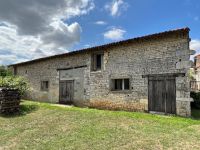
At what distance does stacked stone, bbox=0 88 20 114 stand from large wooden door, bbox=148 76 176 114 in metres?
7.35

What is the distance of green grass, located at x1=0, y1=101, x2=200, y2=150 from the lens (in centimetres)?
686

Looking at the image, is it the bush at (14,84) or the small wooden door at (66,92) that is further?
the small wooden door at (66,92)

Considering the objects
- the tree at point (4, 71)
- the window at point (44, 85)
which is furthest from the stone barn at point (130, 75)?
the tree at point (4, 71)

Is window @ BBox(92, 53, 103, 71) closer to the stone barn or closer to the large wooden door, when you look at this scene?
the stone barn

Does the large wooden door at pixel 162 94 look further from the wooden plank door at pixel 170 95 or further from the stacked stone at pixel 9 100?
the stacked stone at pixel 9 100

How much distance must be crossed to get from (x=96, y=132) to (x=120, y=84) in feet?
17.6

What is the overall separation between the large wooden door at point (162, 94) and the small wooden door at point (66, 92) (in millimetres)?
6286

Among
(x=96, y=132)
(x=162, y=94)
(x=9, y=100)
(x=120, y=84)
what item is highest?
(x=120, y=84)

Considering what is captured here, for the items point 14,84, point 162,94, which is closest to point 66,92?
point 14,84

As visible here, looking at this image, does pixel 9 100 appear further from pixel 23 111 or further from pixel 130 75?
pixel 130 75

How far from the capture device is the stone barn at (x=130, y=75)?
414 inches

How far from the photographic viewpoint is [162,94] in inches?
437

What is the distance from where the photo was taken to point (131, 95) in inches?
478

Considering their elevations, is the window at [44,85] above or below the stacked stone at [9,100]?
above
